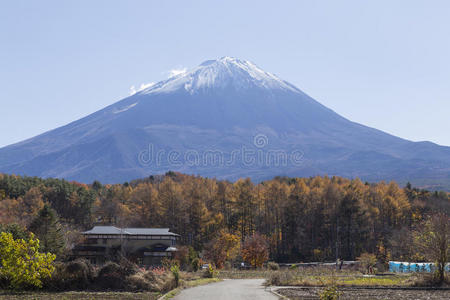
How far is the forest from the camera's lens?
7931 centimetres

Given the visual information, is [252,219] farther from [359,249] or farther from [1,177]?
[1,177]

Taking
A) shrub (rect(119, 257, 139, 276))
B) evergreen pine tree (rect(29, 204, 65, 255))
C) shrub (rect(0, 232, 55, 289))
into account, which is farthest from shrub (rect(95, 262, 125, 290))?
evergreen pine tree (rect(29, 204, 65, 255))

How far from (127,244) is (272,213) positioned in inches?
1351

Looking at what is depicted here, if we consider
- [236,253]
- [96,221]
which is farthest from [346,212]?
[96,221]

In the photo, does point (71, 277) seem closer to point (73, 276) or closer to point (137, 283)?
point (73, 276)

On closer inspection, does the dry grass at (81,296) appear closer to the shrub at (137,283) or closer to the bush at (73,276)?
the shrub at (137,283)

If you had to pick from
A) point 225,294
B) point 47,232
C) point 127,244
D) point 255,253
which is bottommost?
point 255,253

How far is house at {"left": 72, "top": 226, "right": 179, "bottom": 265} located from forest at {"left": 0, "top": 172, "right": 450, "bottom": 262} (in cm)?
1781

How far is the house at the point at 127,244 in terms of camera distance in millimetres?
57156

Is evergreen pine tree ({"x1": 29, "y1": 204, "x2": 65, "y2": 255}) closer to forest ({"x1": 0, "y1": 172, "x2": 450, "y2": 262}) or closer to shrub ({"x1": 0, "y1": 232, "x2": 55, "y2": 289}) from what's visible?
shrub ({"x1": 0, "y1": 232, "x2": 55, "y2": 289})

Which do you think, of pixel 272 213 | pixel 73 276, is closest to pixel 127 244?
pixel 73 276

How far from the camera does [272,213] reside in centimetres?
8675

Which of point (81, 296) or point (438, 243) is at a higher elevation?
point (438, 243)

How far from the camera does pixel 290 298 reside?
966 inches
